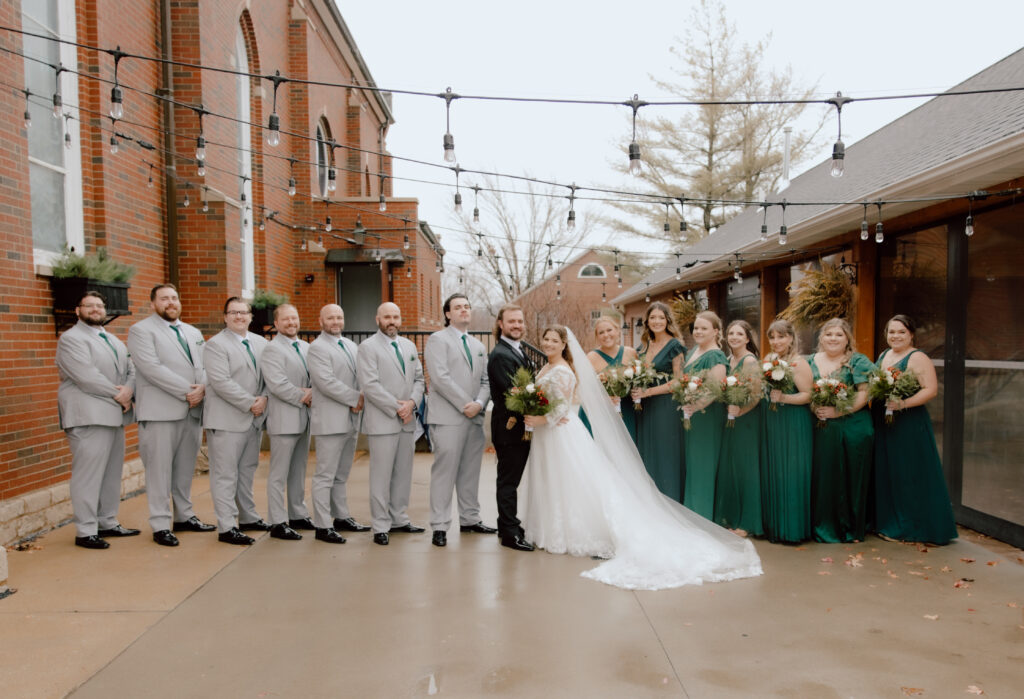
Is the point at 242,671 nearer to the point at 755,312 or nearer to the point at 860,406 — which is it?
the point at 860,406

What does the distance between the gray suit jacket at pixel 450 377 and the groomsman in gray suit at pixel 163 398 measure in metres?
2.04

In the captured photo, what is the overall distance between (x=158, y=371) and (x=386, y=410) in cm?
193

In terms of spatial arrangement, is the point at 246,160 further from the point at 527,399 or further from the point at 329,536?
the point at 527,399

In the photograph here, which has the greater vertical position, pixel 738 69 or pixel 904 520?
pixel 738 69

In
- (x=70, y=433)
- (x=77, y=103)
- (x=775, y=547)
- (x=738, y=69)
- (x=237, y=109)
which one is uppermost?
(x=738, y=69)

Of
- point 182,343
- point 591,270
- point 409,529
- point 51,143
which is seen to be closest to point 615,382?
point 409,529

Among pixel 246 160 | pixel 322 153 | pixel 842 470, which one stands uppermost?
pixel 322 153

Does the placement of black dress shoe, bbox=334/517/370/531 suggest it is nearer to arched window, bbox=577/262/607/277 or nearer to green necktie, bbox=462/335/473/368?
green necktie, bbox=462/335/473/368

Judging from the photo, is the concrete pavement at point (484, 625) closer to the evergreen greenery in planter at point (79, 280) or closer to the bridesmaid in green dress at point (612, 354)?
the bridesmaid in green dress at point (612, 354)

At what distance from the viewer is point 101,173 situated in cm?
756

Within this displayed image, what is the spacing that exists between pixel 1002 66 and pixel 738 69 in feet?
65.6

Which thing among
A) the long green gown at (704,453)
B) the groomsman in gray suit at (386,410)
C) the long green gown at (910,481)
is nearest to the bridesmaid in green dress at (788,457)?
the long green gown at (704,453)

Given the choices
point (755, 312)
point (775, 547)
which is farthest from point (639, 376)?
point (755, 312)

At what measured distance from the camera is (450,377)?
631 centimetres
